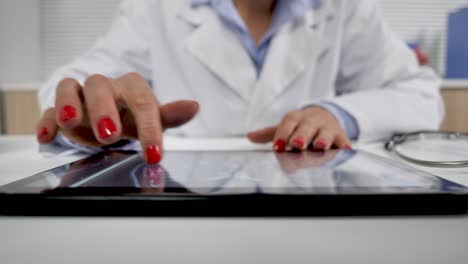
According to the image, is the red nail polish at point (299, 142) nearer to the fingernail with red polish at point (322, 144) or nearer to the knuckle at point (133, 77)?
the fingernail with red polish at point (322, 144)

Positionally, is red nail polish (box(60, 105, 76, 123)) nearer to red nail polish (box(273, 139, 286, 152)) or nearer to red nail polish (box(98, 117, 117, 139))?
red nail polish (box(98, 117, 117, 139))

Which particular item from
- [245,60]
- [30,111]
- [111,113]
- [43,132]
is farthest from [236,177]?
[30,111]

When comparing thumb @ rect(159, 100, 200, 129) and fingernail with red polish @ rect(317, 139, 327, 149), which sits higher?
thumb @ rect(159, 100, 200, 129)

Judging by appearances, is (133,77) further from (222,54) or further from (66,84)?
(222,54)

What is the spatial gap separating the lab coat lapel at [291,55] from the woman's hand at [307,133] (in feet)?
0.77

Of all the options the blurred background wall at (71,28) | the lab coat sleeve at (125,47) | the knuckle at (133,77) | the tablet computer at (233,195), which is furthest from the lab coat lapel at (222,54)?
the blurred background wall at (71,28)

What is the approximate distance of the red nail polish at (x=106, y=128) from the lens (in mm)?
281

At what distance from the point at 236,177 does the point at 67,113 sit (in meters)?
0.17

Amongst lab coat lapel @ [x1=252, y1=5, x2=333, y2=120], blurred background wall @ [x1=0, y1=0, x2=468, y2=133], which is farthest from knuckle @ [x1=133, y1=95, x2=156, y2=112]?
blurred background wall @ [x1=0, y1=0, x2=468, y2=133]

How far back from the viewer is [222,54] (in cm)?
72

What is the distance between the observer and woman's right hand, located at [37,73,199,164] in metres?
0.29

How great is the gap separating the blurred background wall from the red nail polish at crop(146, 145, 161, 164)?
1.31 m

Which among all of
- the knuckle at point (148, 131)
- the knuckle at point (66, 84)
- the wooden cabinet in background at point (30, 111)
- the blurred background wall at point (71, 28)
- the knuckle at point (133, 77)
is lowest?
the wooden cabinet in background at point (30, 111)

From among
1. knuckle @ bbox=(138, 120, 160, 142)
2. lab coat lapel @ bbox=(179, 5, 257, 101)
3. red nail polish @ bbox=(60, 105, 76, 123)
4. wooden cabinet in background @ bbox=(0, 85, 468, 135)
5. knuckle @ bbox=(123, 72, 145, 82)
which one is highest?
lab coat lapel @ bbox=(179, 5, 257, 101)
